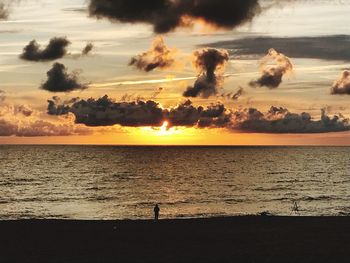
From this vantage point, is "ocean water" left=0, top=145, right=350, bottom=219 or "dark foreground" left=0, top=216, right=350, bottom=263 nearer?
"dark foreground" left=0, top=216, right=350, bottom=263

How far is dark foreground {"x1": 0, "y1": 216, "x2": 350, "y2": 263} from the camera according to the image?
30.9 metres

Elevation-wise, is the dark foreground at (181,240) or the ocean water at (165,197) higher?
the dark foreground at (181,240)

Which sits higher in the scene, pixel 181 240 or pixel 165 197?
pixel 181 240

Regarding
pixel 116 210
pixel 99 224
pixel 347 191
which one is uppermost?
pixel 99 224

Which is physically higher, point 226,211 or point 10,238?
point 10,238

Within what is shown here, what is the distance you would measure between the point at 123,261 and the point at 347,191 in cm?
7855

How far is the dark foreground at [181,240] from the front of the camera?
3094 centimetres

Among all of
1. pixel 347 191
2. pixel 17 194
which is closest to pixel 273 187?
pixel 347 191

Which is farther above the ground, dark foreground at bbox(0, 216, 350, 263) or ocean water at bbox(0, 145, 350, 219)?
dark foreground at bbox(0, 216, 350, 263)

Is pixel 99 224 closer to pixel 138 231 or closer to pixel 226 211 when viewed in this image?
pixel 138 231

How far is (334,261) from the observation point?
1149 inches

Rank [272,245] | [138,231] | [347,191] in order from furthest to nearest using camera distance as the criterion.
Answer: [347,191] → [138,231] → [272,245]

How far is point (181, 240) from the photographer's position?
37.3 meters

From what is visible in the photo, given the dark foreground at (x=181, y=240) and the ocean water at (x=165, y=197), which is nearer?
the dark foreground at (x=181, y=240)
